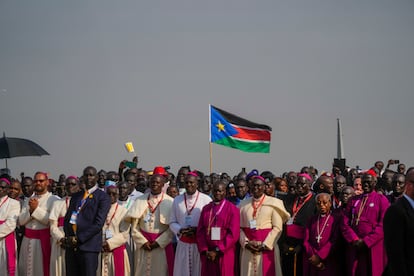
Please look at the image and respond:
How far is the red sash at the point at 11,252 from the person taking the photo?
12.0 m

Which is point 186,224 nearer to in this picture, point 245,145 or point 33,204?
point 33,204

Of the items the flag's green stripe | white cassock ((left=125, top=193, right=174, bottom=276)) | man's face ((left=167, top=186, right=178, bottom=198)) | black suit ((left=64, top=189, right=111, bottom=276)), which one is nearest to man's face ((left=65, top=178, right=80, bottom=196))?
black suit ((left=64, top=189, right=111, bottom=276))

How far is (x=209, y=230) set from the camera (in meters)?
10.2

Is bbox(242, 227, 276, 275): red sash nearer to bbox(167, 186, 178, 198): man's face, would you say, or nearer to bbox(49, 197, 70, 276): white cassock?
bbox(167, 186, 178, 198): man's face

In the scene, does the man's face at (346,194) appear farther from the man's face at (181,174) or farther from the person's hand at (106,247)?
the man's face at (181,174)

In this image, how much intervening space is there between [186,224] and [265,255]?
4.68ft

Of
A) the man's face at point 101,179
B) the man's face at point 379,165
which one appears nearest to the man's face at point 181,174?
the man's face at point 101,179

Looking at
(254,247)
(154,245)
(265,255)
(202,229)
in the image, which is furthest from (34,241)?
(265,255)

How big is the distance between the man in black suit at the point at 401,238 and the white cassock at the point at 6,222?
25.3 ft

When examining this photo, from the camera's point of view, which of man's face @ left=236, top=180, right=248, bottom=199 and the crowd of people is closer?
the crowd of people

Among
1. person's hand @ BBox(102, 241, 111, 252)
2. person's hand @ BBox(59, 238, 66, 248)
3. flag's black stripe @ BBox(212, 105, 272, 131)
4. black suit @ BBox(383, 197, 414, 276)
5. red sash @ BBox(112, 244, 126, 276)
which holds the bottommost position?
red sash @ BBox(112, 244, 126, 276)

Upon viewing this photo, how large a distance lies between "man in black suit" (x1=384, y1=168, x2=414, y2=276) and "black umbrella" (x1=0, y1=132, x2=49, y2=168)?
10.6m

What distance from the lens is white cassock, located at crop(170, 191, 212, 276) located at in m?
10.7

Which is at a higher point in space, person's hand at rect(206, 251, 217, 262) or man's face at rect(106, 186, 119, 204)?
man's face at rect(106, 186, 119, 204)
